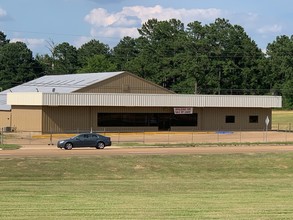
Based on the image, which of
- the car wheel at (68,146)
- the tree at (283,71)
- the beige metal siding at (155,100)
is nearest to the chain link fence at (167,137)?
the beige metal siding at (155,100)

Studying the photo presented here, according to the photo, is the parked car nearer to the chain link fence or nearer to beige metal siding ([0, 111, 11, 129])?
the chain link fence

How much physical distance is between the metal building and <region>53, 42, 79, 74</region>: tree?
7226 centimetres

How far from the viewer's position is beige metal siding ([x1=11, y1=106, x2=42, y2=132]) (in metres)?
70.9

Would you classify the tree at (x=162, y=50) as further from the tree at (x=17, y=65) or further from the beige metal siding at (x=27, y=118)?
the beige metal siding at (x=27, y=118)

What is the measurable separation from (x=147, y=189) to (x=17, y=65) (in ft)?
437

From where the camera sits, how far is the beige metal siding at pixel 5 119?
7788 centimetres

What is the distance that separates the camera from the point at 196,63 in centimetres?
13625

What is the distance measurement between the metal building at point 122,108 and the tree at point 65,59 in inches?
2845

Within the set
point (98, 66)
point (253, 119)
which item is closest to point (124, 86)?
point (253, 119)

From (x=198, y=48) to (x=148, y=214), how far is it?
424ft

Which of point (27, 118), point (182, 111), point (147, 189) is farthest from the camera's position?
point (182, 111)

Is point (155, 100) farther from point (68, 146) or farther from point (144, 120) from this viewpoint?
point (68, 146)

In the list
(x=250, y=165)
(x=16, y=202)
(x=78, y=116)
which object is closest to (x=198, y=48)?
(x=78, y=116)

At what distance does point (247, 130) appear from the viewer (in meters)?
81.5
